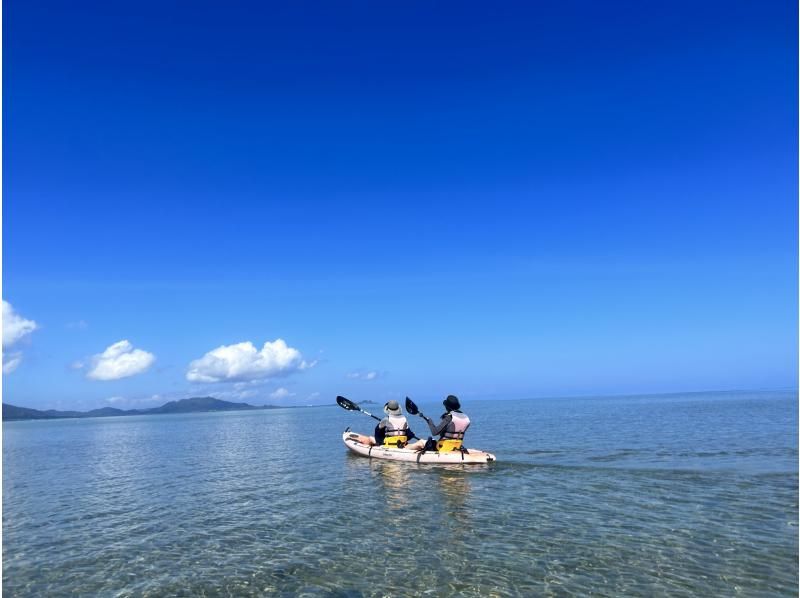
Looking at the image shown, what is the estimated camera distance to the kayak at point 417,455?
96.1ft

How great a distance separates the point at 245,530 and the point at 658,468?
20358 mm

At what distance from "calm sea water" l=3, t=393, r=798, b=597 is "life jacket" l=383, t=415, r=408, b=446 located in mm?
2402

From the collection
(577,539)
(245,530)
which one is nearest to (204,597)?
(245,530)

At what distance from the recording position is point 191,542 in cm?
1727

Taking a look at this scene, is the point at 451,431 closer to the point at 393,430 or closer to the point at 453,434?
the point at 453,434

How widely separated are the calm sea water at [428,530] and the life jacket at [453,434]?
4.52 feet

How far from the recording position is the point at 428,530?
56.3 feet

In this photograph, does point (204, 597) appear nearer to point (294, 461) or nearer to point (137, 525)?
point (137, 525)

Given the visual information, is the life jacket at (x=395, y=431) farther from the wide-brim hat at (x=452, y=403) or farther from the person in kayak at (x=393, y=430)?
the wide-brim hat at (x=452, y=403)

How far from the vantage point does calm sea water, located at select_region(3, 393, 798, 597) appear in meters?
12.9

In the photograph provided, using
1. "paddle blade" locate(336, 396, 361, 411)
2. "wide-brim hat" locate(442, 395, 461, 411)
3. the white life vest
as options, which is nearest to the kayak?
Answer: the white life vest

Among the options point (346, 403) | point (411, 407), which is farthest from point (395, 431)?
point (346, 403)

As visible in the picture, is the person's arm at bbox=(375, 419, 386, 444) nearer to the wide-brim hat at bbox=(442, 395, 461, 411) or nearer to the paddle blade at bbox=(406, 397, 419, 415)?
the paddle blade at bbox=(406, 397, 419, 415)

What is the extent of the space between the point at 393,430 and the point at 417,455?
3880 mm
